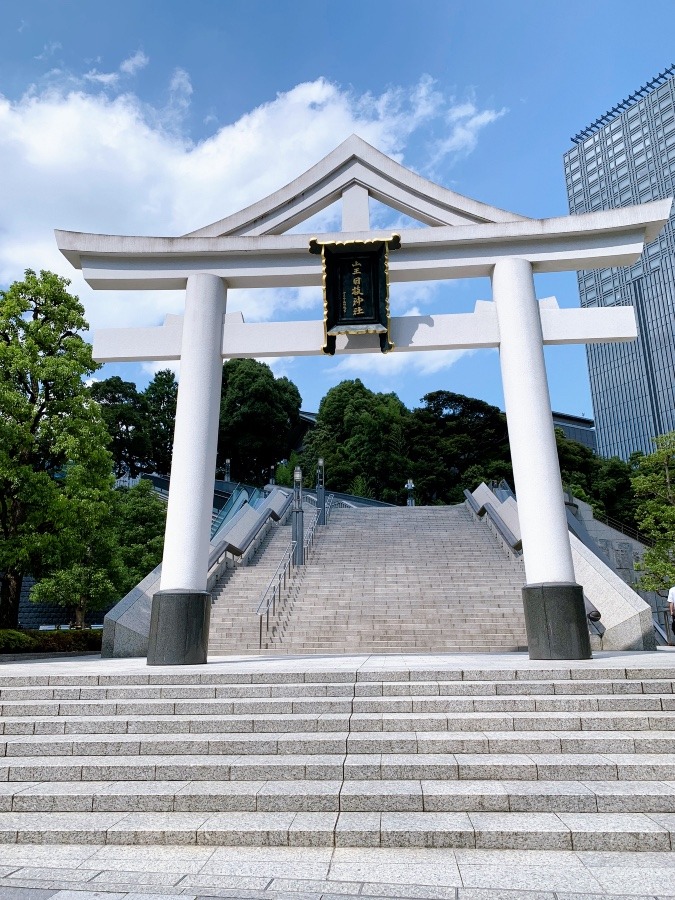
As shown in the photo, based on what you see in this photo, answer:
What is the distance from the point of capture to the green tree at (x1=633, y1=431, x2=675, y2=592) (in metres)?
18.4

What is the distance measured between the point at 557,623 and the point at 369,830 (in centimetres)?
452

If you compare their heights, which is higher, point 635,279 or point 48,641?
point 635,279

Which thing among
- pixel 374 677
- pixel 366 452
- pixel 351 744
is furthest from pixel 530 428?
pixel 366 452

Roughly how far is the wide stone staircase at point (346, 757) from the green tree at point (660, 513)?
45.2 feet

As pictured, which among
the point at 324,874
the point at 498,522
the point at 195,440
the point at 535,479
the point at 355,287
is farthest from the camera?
the point at 498,522

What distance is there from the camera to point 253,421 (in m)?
40.6

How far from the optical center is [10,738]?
5.30 meters

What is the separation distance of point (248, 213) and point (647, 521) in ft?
50.9

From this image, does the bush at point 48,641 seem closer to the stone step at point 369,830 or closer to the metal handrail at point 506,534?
the stone step at point 369,830

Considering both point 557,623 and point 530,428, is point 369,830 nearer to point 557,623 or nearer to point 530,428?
point 557,623

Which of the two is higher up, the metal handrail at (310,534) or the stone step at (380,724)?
the metal handrail at (310,534)

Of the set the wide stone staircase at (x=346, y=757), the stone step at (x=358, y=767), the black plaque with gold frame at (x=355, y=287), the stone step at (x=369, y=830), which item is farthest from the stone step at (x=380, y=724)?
the black plaque with gold frame at (x=355, y=287)

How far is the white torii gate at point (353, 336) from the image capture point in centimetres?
816

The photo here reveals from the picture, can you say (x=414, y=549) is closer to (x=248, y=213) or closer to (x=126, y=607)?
(x=126, y=607)
